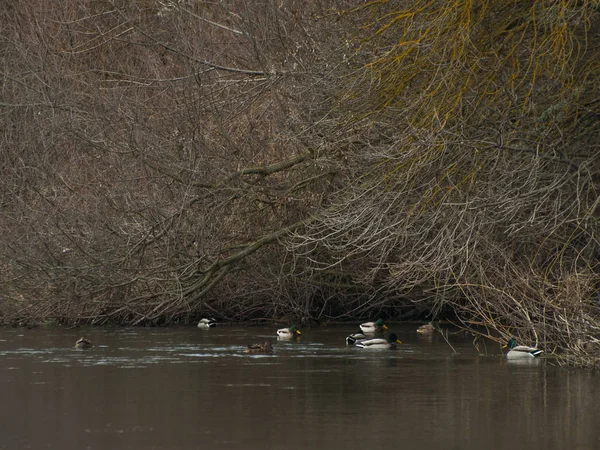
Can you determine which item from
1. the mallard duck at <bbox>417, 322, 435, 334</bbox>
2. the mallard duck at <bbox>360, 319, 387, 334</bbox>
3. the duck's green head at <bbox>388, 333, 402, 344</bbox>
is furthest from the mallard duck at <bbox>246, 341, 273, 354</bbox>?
the mallard duck at <bbox>417, 322, 435, 334</bbox>

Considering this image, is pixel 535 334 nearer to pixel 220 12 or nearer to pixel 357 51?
pixel 357 51

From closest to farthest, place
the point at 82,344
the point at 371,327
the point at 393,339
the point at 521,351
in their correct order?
1. the point at 521,351
2. the point at 82,344
3. the point at 393,339
4. the point at 371,327

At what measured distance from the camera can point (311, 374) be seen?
1661 centimetres

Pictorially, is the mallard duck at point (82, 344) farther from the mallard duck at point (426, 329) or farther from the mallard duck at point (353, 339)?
the mallard duck at point (426, 329)

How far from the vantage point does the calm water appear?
12.0 metres

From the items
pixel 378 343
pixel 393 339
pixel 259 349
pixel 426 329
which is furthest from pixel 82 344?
pixel 426 329

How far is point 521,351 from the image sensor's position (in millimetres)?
17234

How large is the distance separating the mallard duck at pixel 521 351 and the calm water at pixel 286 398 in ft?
0.69

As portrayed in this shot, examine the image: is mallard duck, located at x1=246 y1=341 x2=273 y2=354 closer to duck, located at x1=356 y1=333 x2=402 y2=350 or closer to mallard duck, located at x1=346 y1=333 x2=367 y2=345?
duck, located at x1=356 y1=333 x2=402 y2=350

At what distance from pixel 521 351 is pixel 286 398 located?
406 cm

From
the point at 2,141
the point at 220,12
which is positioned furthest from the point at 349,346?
the point at 2,141

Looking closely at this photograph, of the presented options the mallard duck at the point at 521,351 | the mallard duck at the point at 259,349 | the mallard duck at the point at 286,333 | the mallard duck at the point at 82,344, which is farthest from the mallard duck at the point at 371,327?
the mallard duck at the point at 521,351

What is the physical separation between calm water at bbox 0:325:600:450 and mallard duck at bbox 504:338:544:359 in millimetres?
209

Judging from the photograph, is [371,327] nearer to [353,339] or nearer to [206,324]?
[353,339]
